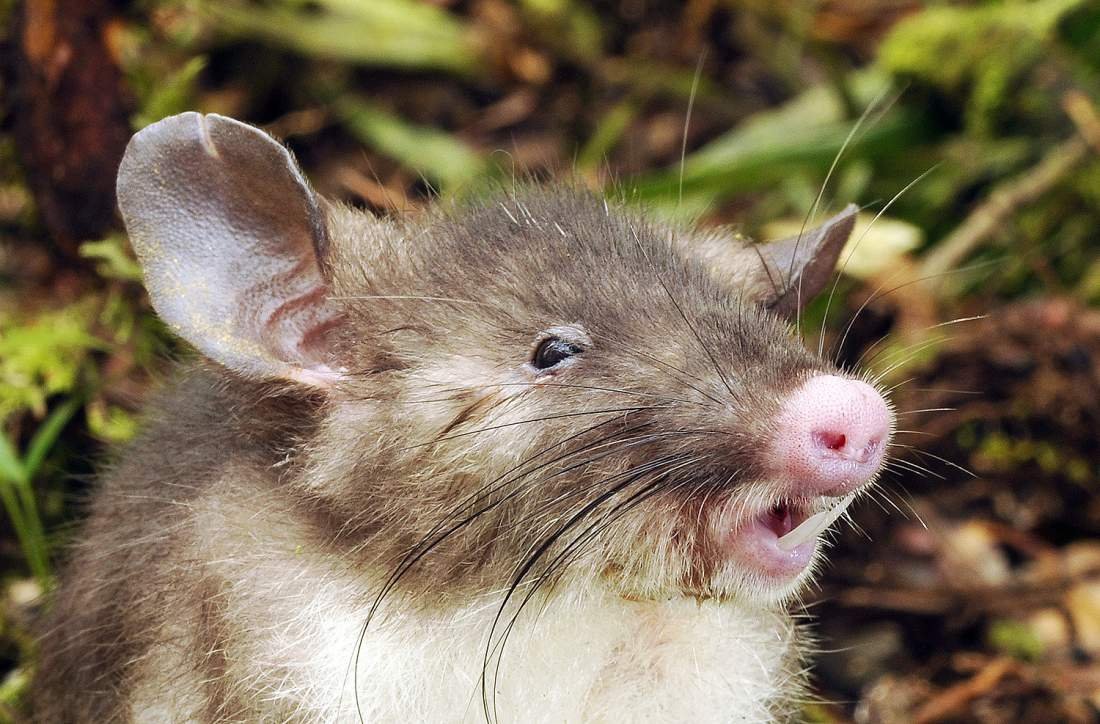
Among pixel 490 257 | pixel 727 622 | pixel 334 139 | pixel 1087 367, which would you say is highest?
pixel 490 257

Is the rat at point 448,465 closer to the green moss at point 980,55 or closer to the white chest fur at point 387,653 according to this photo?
the white chest fur at point 387,653

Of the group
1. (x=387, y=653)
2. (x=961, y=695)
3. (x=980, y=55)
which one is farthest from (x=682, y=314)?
(x=980, y=55)

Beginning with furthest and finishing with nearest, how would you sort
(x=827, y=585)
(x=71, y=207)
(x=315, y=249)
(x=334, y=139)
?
1. (x=334, y=139)
2. (x=827, y=585)
3. (x=71, y=207)
4. (x=315, y=249)

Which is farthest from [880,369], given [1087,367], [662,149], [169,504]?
[169,504]

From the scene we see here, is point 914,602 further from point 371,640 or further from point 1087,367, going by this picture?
point 371,640

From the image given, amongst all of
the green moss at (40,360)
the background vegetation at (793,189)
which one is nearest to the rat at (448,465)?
the background vegetation at (793,189)

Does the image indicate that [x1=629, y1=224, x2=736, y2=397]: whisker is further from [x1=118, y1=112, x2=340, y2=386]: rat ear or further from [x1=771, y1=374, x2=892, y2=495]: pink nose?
[x1=118, y1=112, x2=340, y2=386]: rat ear
